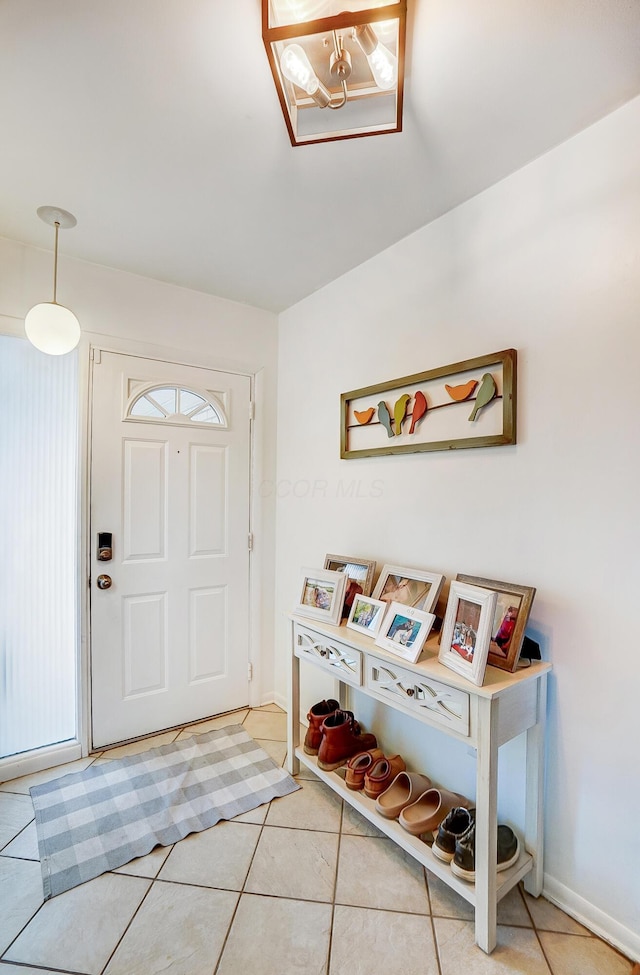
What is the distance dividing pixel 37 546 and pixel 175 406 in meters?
0.99

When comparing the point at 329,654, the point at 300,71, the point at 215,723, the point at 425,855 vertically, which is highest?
the point at 300,71

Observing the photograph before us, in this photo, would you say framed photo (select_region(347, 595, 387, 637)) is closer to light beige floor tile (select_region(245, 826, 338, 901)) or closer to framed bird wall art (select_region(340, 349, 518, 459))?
framed bird wall art (select_region(340, 349, 518, 459))

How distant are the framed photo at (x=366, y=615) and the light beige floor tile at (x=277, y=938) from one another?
84 cm

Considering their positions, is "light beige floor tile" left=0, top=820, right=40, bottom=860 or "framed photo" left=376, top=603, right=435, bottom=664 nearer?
"framed photo" left=376, top=603, right=435, bottom=664

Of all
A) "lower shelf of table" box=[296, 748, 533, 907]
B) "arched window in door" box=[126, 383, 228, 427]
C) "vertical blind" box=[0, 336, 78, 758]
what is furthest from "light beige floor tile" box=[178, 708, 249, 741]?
"arched window in door" box=[126, 383, 228, 427]

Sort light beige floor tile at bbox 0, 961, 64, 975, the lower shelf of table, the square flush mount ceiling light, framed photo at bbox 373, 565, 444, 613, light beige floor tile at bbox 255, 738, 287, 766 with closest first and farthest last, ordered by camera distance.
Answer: the square flush mount ceiling light
light beige floor tile at bbox 0, 961, 64, 975
the lower shelf of table
framed photo at bbox 373, 565, 444, 613
light beige floor tile at bbox 255, 738, 287, 766

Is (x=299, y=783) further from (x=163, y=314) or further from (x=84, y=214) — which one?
(x=84, y=214)

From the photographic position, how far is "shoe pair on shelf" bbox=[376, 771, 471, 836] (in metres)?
1.47

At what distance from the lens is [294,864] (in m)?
1.52

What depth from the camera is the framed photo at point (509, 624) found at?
1.34 m

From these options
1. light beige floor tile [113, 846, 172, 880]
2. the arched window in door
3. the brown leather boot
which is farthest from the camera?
the arched window in door

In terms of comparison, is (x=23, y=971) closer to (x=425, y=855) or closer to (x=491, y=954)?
(x=425, y=855)

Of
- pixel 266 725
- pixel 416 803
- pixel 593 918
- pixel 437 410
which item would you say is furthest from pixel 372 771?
pixel 437 410

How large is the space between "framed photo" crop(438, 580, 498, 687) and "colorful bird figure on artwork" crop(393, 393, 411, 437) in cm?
79
